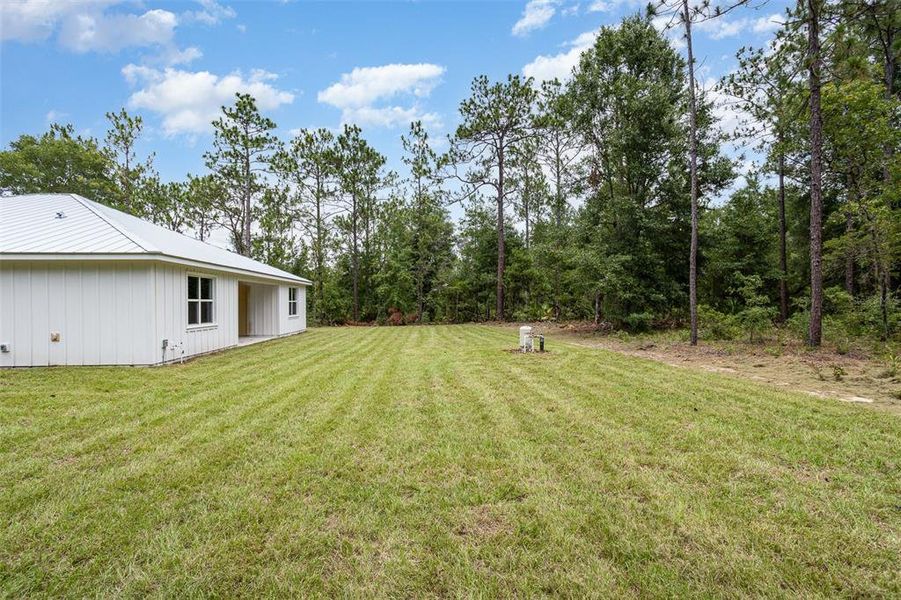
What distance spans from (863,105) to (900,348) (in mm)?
6210

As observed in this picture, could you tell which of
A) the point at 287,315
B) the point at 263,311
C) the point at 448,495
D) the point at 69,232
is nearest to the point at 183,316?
the point at 69,232

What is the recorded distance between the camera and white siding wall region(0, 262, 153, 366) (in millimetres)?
6957

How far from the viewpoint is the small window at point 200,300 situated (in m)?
8.55

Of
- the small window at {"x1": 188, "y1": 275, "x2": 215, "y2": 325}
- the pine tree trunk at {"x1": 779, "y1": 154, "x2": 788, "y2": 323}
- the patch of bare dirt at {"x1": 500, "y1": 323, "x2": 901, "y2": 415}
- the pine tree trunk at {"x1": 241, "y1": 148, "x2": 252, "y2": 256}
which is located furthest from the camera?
the pine tree trunk at {"x1": 241, "y1": 148, "x2": 252, "y2": 256}

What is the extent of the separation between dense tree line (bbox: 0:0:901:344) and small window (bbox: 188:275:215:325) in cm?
986

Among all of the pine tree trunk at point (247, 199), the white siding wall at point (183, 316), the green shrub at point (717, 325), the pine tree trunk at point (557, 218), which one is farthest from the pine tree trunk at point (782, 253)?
the pine tree trunk at point (247, 199)

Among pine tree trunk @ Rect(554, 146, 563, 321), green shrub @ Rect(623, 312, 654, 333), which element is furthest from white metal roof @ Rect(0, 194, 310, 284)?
pine tree trunk @ Rect(554, 146, 563, 321)

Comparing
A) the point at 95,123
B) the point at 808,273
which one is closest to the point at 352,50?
the point at 95,123

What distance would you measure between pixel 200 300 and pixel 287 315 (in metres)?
6.17

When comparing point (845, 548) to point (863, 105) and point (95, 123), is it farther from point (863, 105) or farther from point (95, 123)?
point (95, 123)

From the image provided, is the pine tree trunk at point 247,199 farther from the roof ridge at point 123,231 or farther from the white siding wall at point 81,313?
the white siding wall at point 81,313

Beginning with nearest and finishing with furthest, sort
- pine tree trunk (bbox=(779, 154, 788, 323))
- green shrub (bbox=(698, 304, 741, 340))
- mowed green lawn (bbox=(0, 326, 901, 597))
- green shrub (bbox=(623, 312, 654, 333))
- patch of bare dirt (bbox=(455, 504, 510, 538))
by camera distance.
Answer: mowed green lawn (bbox=(0, 326, 901, 597))
patch of bare dirt (bbox=(455, 504, 510, 538))
green shrub (bbox=(698, 304, 741, 340))
green shrub (bbox=(623, 312, 654, 333))
pine tree trunk (bbox=(779, 154, 788, 323))

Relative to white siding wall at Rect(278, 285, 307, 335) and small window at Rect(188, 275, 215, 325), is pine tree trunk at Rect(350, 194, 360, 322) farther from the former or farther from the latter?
small window at Rect(188, 275, 215, 325)

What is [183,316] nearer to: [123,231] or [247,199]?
[123,231]
